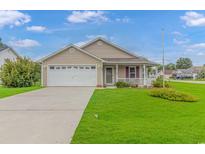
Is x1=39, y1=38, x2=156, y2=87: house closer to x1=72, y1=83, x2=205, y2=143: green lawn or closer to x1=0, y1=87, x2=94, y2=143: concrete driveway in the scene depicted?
x1=72, y1=83, x2=205, y2=143: green lawn

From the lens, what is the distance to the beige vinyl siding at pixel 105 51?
27828mm

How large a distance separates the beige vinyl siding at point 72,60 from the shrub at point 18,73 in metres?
3.43

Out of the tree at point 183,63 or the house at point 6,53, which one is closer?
the house at point 6,53

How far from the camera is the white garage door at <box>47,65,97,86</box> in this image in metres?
→ 25.5

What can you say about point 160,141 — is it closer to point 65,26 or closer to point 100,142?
point 100,142

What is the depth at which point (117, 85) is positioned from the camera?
24.5m

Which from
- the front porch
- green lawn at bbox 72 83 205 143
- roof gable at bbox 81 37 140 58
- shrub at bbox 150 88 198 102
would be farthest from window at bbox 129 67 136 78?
green lawn at bbox 72 83 205 143

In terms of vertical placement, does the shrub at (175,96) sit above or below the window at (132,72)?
below

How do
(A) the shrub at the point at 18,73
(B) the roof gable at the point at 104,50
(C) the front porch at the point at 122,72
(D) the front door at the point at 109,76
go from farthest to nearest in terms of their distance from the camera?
(B) the roof gable at the point at 104,50
(A) the shrub at the point at 18,73
(D) the front door at the point at 109,76
(C) the front porch at the point at 122,72

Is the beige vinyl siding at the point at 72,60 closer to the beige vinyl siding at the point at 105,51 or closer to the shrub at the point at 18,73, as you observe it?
the beige vinyl siding at the point at 105,51

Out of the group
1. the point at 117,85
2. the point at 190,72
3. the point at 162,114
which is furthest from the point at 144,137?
the point at 190,72

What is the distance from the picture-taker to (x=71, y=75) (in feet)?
83.8

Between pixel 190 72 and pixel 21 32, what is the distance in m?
66.0

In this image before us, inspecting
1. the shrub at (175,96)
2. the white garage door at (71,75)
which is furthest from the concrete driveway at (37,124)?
the white garage door at (71,75)
